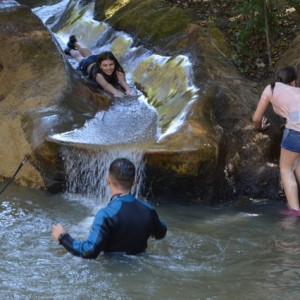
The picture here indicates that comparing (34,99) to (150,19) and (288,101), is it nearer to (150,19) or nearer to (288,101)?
(288,101)

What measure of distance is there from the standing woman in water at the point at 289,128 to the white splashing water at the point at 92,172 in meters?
1.67

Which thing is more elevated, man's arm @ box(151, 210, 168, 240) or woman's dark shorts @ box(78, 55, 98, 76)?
woman's dark shorts @ box(78, 55, 98, 76)

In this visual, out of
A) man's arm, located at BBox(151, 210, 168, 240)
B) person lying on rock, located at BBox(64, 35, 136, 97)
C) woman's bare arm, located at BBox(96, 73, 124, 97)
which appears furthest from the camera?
person lying on rock, located at BBox(64, 35, 136, 97)

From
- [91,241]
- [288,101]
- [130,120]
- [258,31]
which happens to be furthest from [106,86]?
[91,241]

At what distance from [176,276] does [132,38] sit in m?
7.32

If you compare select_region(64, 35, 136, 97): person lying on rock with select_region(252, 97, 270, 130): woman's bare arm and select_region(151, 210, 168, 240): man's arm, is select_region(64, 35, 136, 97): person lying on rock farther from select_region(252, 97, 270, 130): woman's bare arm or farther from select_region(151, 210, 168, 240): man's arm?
select_region(151, 210, 168, 240): man's arm

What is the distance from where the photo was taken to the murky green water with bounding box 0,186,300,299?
4785 mm

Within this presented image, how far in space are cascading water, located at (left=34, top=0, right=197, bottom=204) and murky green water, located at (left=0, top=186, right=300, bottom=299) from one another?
45 cm

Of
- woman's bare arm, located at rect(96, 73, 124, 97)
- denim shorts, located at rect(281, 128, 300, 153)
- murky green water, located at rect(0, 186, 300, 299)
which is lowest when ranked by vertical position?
murky green water, located at rect(0, 186, 300, 299)

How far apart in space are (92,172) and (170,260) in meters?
2.28

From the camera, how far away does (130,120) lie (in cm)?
866

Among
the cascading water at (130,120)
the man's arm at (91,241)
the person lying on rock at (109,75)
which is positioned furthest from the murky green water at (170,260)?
the person lying on rock at (109,75)

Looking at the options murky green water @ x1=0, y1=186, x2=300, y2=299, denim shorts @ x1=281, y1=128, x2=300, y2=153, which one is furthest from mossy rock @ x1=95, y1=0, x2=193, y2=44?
murky green water @ x1=0, y1=186, x2=300, y2=299

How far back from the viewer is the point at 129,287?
4816 millimetres
